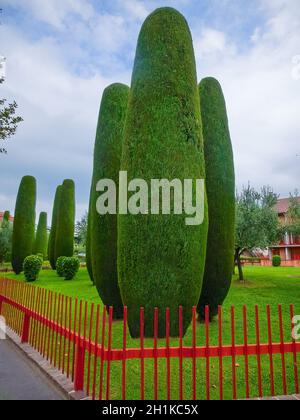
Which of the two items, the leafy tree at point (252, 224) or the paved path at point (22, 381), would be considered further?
the leafy tree at point (252, 224)

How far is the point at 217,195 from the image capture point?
8492 mm

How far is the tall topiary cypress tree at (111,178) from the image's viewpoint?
27.0ft

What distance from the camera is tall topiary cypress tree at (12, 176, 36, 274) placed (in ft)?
81.9

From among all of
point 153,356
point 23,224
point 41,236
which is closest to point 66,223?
point 23,224

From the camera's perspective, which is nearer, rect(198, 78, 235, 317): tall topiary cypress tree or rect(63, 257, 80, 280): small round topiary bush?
rect(198, 78, 235, 317): tall topiary cypress tree

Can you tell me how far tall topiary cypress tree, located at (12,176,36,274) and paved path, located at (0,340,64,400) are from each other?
20.9 meters

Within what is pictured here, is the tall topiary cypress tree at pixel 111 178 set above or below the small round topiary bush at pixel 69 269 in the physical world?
above

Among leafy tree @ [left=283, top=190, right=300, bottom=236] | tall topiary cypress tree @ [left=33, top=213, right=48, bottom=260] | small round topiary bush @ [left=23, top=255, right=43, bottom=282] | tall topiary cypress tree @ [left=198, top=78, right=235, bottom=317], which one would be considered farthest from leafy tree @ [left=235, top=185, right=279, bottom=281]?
tall topiary cypress tree @ [left=33, top=213, right=48, bottom=260]

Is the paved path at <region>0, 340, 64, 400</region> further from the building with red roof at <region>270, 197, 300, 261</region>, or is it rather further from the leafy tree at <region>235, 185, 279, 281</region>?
the building with red roof at <region>270, 197, 300, 261</region>

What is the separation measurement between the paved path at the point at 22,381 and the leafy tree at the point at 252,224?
14.9m

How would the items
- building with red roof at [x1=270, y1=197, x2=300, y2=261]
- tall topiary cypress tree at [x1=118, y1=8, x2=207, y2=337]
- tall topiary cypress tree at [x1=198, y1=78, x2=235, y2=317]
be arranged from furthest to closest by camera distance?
building with red roof at [x1=270, y1=197, x2=300, y2=261] < tall topiary cypress tree at [x1=198, y1=78, x2=235, y2=317] < tall topiary cypress tree at [x1=118, y1=8, x2=207, y2=337]

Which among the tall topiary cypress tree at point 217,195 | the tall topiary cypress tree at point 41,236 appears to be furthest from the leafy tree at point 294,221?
the tall topiary cypress tree at point 41,236

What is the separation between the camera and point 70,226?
26.3m

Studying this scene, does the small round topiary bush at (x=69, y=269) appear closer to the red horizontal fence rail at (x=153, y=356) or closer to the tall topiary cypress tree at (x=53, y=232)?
the tall topiary cypress tree at (x=53, y=232)
